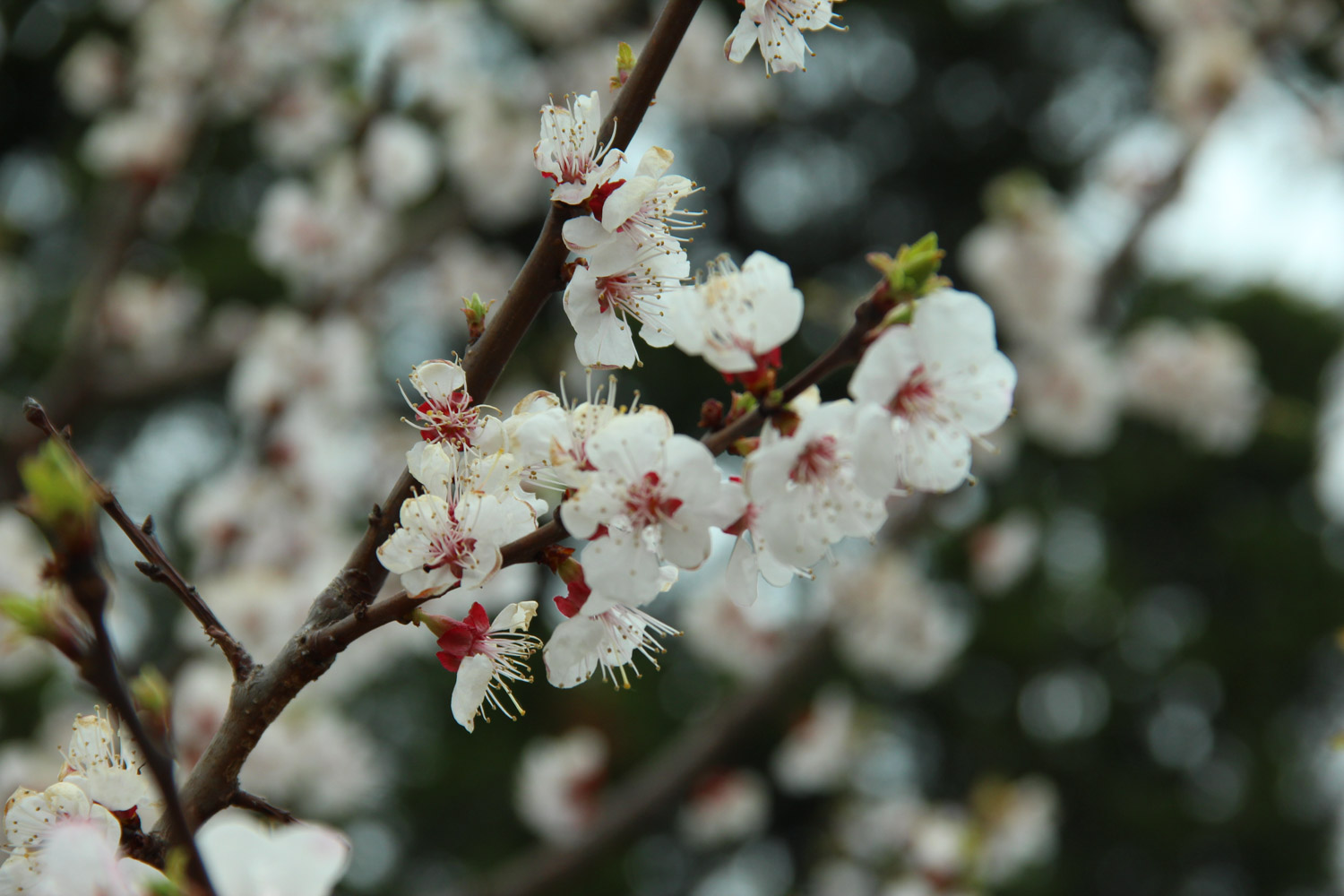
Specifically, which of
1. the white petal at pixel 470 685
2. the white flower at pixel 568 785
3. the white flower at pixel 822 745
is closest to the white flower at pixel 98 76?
the white flower at pixel 568 785

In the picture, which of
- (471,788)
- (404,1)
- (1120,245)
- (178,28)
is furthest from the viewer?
(471,788)

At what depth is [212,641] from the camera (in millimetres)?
816

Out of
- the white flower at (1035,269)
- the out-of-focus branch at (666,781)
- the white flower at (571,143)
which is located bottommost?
the out-of-focus branch at (666,781)

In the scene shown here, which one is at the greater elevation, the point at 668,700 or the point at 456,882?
the point at 668,700

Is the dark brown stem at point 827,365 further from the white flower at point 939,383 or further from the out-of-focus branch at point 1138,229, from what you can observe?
the out-of-focus branch at point 1138,229

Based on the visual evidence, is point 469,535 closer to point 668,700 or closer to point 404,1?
point 404,1

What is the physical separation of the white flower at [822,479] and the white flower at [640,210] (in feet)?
0.77

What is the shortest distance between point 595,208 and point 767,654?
10.7 ft

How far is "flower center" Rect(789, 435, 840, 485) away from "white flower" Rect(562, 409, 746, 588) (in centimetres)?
5

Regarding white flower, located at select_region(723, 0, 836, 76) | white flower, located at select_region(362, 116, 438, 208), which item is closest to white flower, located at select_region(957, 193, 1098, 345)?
white flower, located at select_region(362, 116, 438, 208)

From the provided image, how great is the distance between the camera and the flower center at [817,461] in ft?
2.45

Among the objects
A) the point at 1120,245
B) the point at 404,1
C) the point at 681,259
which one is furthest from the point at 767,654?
the point at 681,259

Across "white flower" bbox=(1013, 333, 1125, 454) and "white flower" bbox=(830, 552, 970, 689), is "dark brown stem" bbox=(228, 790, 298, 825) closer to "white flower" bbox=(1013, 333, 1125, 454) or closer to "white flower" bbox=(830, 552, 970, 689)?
"white flower" bbox=(830, 552, 970, 689)

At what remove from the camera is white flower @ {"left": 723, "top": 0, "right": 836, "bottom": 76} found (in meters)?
0.94
